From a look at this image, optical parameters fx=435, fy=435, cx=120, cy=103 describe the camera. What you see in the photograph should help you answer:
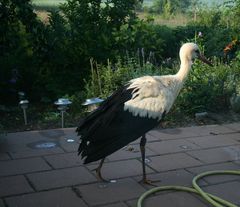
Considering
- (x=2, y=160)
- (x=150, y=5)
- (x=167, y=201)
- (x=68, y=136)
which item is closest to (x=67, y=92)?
(x=68, y=136)

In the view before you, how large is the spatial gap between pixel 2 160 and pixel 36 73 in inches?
129

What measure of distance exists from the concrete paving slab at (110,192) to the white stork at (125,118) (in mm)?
159

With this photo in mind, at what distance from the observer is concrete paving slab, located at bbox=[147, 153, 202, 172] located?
5098mm

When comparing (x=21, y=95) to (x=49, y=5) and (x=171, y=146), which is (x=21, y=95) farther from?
(x=49, y=5)

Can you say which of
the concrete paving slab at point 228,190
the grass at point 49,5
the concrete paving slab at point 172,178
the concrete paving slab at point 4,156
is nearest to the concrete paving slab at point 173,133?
the concrete paving slab at point 172,178

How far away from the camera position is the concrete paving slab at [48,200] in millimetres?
4039

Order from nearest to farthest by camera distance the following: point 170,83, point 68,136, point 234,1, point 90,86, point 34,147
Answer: point 170,83, point 34,147, point 68,136, point 90,86, point 234,1

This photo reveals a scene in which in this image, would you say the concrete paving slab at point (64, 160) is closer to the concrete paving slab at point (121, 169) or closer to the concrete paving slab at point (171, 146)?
the concrete paving slab at point (121, 169)

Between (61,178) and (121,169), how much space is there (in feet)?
2.36

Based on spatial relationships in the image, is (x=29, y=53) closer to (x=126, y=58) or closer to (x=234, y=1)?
(x=126, y=58)

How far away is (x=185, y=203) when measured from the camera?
4207 mm

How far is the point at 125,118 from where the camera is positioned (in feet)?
14.4

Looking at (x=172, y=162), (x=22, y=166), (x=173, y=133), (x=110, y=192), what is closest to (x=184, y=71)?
(x=172, y=162)

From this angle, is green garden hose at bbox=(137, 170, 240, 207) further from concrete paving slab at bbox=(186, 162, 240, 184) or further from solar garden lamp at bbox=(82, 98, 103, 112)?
solar garden lamp at bbox=(82, 98, 103, 112)
